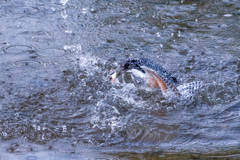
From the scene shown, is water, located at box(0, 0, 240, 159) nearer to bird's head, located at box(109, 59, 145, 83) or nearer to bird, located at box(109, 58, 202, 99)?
bird, located at box(109, 58, 202, 99)

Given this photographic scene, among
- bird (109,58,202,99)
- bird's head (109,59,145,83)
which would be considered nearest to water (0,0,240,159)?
bird (109,58,202,99)

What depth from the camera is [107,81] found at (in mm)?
4578

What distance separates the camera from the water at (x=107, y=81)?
3.40m

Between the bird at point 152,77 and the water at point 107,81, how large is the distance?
116mm

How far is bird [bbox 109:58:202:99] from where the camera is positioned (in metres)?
3.73

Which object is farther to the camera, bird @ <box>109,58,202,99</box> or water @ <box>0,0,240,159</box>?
bird @ <box>109,58,202,99</box>

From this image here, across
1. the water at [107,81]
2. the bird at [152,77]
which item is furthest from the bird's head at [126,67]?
the water at [107,81]

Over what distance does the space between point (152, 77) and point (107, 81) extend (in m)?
0.66

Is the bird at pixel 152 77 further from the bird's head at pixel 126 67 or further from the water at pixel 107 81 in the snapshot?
the water at pixel 107 81

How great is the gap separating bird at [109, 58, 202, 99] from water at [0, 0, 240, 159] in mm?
116

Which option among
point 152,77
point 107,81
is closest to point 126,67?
point 152,77

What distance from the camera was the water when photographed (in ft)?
11.2

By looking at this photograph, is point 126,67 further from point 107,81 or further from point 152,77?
point 107,81

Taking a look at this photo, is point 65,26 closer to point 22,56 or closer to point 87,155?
point 22,56
